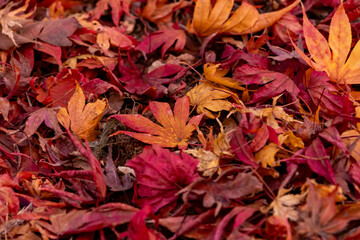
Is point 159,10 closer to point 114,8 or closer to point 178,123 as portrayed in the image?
point 114,8

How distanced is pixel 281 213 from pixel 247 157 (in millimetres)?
119

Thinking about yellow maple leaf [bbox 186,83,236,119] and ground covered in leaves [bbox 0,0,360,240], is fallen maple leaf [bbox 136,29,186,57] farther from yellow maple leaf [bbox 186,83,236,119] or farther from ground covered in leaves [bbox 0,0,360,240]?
yellow maple leaf [bbox 186,83,236,119]

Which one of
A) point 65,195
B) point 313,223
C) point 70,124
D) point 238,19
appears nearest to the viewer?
point 313,223

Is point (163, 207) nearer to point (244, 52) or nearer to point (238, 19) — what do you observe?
point (244, 52)

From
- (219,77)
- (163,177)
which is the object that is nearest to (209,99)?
(219,77)

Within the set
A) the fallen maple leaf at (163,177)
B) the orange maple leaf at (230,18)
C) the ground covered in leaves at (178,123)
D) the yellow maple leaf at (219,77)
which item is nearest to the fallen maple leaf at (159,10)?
the ground covered in leaves at (178,123)

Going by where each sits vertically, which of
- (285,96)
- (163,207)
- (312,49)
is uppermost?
(312,49)

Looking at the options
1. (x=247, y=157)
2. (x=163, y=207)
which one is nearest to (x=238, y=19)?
(x=247, y=157)

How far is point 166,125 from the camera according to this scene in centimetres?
78

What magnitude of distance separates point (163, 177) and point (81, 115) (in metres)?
0.26

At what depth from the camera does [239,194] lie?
2.03 feet

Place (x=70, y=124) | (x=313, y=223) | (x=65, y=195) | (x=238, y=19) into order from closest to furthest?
(x=313, y=223) → (x=65, y=195) → (x=70, y=124) → (x=238, y=19)

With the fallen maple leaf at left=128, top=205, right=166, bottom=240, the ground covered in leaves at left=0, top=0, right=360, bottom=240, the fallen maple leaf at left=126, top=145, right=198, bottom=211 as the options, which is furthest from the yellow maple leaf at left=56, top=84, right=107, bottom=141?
the fallen maple leaf at left=128, top=205, right=166, bottom=240

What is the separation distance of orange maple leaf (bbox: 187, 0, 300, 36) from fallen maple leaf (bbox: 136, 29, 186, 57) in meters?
0.06
